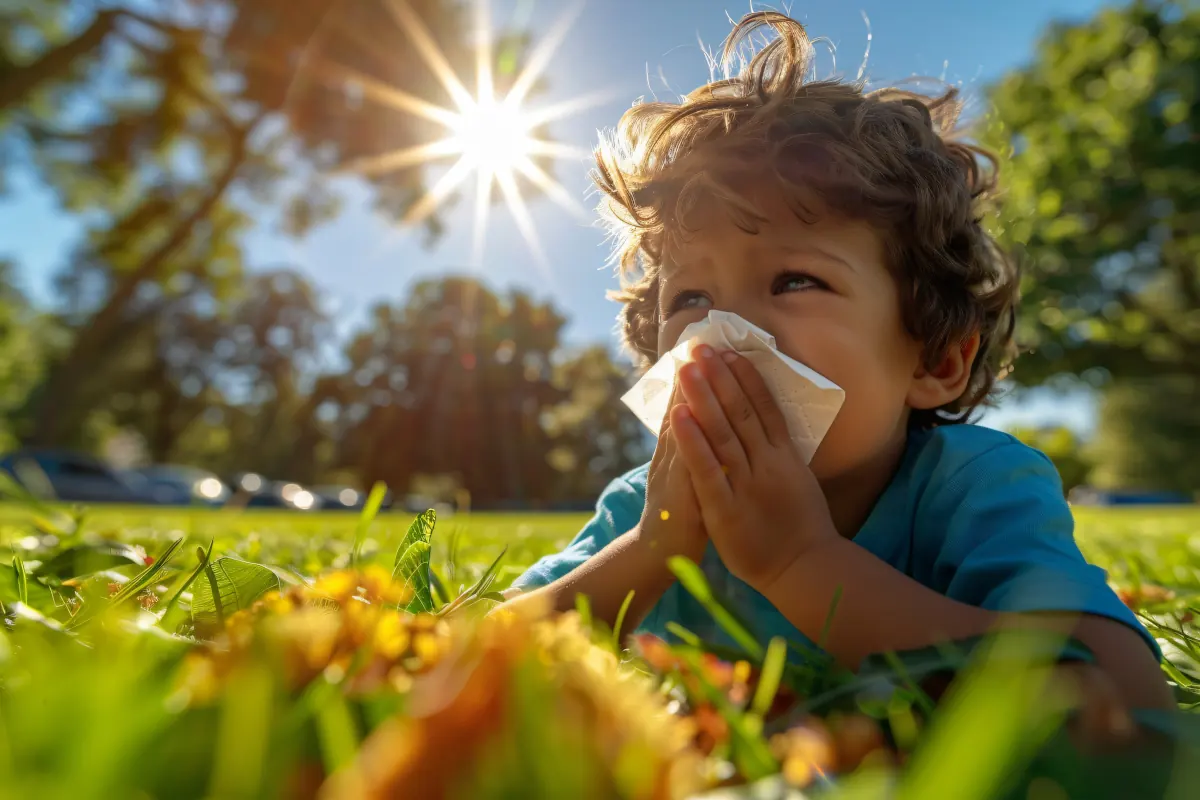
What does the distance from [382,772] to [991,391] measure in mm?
2288

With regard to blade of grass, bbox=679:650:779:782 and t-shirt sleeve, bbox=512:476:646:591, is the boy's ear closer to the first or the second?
t-shirt sleeve, bbox=512:476:646:591

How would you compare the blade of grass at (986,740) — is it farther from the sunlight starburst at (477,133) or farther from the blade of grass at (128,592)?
the sunlight starburst at (477,133)

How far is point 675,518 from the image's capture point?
1.33 metres

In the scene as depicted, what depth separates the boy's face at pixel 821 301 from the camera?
1.47 m

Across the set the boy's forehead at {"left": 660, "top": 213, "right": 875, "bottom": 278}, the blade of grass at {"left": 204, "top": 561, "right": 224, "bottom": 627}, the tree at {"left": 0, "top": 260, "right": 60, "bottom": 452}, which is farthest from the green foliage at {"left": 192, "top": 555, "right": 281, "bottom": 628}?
the tree at {"left": 0, "top": 260, "right": 60, "bottom": 452}

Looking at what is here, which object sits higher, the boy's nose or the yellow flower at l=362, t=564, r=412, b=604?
the boy's nose

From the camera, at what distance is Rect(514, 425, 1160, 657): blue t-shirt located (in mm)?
979

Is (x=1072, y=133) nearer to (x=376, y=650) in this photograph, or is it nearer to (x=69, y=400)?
(x=376, y=650)

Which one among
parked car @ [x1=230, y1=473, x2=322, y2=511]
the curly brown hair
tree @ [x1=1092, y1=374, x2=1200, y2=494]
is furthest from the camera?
tree @ [x1=1092, y1=374, x2=1200, y2=494]

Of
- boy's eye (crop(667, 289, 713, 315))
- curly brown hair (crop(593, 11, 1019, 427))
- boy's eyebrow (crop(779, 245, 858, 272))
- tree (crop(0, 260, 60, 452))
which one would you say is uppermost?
tree (crop(0, 260, 60, 452))

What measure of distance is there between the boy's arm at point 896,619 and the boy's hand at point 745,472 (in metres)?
0.04

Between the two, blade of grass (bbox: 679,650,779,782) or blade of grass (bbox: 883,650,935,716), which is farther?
blade of grass (bbox: 883,650,935,716)

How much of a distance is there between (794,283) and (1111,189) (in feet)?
57.9

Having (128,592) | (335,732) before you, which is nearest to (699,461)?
(128,592)
